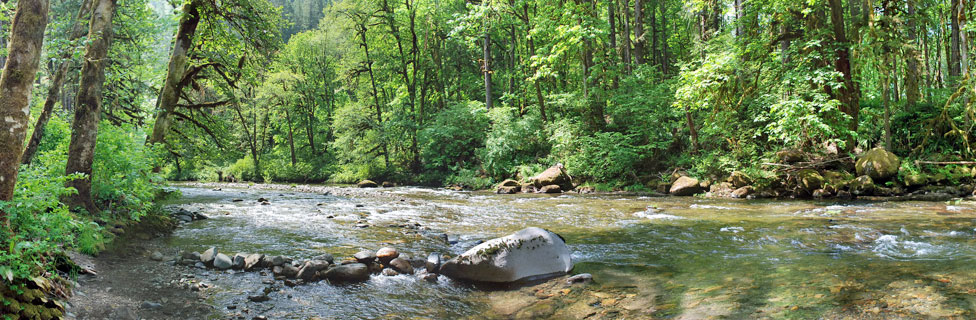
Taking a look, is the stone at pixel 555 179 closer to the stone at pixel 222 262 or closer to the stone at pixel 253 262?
the stone at pixel 253 262

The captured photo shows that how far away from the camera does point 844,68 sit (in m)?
12.9

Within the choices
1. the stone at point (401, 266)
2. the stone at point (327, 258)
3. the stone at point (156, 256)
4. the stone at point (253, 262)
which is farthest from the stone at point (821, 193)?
the stone at point (156, 256)

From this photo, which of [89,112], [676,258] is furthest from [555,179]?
[89,112]

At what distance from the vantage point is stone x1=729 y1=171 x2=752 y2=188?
1329 centimetres

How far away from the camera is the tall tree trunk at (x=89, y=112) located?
643 cm

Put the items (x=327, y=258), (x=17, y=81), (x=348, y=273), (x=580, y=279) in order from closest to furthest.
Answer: (x=17, y=81) < (x=580, y=279) < (x=348, y=273) < (x=327, y=258)

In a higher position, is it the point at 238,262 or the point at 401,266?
the point at 238,262

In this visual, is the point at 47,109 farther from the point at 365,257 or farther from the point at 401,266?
the point at 401,266

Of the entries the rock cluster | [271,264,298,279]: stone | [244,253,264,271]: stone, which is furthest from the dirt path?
the rock cluster

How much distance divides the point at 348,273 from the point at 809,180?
39.0 feet

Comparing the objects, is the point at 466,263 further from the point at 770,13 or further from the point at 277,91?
the point at 277,91

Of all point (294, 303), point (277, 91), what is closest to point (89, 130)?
point (294, 303)

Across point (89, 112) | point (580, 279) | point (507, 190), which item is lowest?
point (580, 279)

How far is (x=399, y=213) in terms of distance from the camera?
10969 mm
